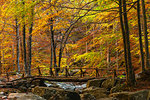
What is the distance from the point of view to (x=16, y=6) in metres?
6.84

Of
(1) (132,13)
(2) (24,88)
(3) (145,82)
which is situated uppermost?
(1) (132,13)

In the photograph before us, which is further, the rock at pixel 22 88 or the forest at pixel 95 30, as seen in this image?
the rock at pixel 22 88

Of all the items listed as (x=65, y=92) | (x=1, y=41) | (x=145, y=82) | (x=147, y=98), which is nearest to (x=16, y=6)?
(x=65, y=92)

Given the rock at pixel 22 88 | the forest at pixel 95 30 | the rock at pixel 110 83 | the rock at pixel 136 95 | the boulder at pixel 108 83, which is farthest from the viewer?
the rock at pixel 22 88

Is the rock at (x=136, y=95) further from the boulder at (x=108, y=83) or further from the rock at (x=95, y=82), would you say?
the rock at (x=95, y=82)

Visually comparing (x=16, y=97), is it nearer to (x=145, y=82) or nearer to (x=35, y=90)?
(x=35, y=90)

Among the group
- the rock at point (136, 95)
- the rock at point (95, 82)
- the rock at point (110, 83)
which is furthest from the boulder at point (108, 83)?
the rock at point (136, 95)

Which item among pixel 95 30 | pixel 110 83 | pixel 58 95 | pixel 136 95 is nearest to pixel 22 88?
pixel 58 95

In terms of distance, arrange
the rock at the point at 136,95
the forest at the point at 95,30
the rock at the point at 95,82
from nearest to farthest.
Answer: the rock at the point at 136,95 < the forest at the point at 95,30 < the rock at the point at 95,82

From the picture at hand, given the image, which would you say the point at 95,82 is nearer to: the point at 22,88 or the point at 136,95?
the point at 136,95

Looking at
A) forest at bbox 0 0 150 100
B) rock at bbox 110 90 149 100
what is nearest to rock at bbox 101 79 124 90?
forest at bbox 0 0 150 100

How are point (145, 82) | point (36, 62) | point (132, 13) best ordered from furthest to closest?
point (36, 62) < point (132, 13) < point (145, 82)

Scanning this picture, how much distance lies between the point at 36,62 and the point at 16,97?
20.8 metres

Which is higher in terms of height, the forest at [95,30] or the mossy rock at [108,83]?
the forest at [95,30]
